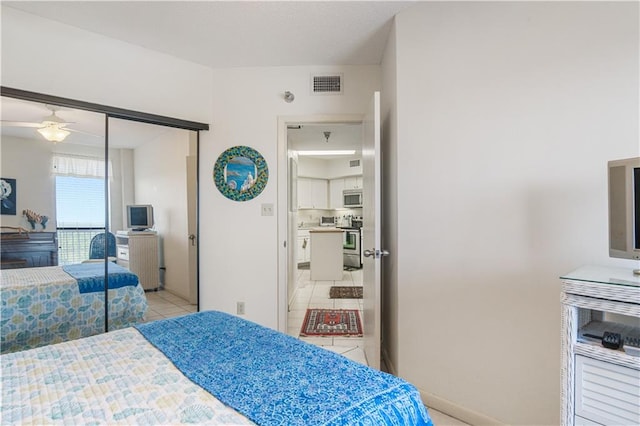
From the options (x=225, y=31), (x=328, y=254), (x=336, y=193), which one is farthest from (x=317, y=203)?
(x=225, y=31)

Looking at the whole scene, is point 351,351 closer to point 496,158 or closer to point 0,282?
point 496,158

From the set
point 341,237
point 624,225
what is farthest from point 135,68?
point 341,237

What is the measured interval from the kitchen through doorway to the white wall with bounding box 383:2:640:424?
105cm

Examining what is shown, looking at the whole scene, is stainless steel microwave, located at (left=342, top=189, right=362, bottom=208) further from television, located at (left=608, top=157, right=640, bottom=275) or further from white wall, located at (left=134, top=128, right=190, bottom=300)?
television, located at (left=608, top=157, right=640, bottom=275)

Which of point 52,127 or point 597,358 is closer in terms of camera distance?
point 597,358

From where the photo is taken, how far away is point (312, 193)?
25.9 feet

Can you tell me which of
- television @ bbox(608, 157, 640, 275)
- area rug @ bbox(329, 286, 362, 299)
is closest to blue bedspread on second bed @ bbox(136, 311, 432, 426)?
television @ bbox(608, 157, 640, 275)

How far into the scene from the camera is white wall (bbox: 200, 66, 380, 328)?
10.1ft

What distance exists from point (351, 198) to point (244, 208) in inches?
187

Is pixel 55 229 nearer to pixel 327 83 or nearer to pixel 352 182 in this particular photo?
pixel 327 83

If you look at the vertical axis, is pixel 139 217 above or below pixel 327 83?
below

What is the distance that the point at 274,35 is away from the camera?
2.48 metres

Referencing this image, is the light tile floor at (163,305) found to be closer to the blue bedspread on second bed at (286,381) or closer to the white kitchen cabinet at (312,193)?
the blue bedspread on second bed at (286,381)

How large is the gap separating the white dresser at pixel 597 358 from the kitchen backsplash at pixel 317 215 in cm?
655
